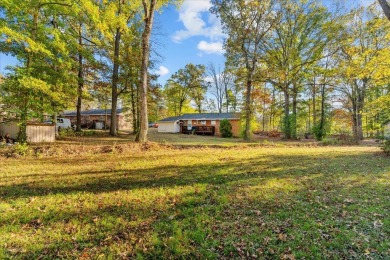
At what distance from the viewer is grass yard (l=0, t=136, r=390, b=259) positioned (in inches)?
107

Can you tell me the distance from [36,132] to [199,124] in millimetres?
23089

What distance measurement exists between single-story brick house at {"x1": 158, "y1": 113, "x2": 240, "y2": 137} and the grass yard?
78.8 feet

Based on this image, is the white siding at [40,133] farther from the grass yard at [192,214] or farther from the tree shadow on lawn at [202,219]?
the tree shadow on lawn at [202,219]

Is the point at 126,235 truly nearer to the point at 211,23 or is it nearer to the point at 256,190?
the point at 256,190

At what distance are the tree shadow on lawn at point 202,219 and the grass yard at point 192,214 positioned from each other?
0.05ft

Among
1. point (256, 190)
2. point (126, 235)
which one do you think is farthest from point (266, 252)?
point (256, 190)

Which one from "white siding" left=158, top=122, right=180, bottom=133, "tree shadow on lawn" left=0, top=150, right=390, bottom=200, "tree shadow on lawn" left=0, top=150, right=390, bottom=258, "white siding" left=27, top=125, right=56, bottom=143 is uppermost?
"white siding" left=158, top=122, right=180, bottom=133

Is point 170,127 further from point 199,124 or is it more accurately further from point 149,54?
point 149,54

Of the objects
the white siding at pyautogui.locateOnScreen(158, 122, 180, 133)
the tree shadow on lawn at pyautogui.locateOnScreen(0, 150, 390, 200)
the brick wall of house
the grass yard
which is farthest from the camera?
the white siding at pyautogui.locateOnScreen(158, 122, 180, 133)

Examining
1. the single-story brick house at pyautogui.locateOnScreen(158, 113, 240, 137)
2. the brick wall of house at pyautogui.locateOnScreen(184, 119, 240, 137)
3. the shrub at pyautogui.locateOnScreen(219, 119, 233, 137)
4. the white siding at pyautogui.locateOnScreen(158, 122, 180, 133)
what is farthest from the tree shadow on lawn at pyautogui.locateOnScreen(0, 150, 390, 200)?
the white siding at pyautogui.locateOnScreen(158, 122, 180, 133)

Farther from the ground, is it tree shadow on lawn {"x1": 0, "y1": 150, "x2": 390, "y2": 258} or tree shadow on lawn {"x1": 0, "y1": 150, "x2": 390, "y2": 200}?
tree shadow on lawn {"x1": 0, "y1": 150, "x2": 390, "y2": 200}

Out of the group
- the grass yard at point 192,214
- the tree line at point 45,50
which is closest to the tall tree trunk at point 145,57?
the tree line at point 45,50

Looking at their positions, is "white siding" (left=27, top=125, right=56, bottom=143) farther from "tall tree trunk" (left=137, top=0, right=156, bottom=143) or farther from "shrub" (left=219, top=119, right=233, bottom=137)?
"shrub" (left=219, top=119, right=233, bottom=137)

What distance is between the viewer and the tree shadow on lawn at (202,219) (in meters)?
2.72
